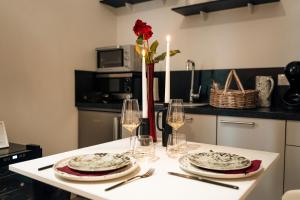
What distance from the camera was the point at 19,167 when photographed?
0.94 metres

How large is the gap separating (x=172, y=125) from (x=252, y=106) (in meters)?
1.14

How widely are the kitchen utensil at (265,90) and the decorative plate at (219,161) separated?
4.70ft

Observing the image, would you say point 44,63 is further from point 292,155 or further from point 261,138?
point 292,155

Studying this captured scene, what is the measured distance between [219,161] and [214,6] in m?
1.95

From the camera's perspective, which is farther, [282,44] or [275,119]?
[282,44]

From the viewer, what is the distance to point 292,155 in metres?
1.74

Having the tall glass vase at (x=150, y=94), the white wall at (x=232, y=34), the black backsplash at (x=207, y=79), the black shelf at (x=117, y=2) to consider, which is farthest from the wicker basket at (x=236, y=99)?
the black shelf at (x=117, y=2)

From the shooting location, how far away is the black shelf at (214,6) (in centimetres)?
236

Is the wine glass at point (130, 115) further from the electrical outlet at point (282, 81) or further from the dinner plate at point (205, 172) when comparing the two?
the electrical outlet at point (282, 81)

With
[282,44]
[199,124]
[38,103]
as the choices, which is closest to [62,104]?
[38,103]

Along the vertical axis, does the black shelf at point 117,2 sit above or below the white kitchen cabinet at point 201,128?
above

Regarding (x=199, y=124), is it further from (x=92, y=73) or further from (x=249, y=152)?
(x=92, y=73)

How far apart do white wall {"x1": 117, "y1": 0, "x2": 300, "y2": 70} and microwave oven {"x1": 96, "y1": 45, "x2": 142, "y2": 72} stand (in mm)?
379

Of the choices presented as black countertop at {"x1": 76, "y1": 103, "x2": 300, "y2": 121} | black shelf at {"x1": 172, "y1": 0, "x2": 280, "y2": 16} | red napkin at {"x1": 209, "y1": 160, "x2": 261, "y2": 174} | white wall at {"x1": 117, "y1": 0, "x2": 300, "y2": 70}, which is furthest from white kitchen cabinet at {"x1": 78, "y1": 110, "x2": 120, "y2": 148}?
red napkin at {"x1": 209, "y1": 160, "x2": 261, "y2": 174}
